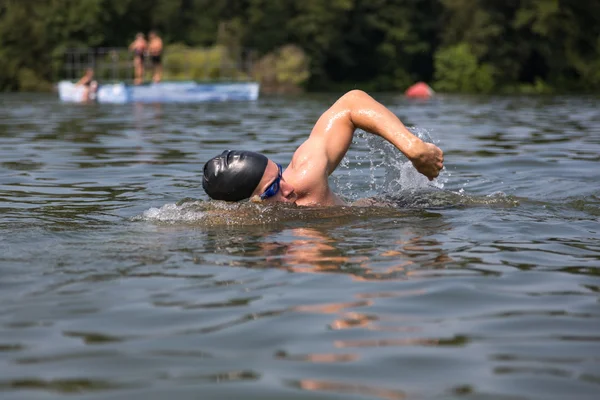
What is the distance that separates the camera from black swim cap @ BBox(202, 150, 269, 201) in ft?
21.3

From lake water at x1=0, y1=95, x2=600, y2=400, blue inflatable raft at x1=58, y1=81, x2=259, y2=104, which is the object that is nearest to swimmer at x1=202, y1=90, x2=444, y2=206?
lake water at x1=0, y1=95, x2=600, y2=400

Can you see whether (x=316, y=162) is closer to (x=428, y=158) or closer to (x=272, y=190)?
(x=272, y=190)

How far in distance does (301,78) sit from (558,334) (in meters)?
40.4

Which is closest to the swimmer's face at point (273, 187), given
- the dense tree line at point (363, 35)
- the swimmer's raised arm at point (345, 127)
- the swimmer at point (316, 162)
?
the swimmer at point (316, 162)

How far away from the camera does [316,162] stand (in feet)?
22.2

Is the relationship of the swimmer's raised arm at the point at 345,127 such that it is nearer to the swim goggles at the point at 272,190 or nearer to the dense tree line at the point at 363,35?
the swim goggles at the point at 272,190

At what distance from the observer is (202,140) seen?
14.6 m

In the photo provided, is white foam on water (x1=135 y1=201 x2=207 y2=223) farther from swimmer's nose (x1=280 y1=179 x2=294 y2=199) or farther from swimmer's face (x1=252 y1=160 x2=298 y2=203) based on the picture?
swimmer's nose (x1=280 y1=179 x2=294 y2=199)

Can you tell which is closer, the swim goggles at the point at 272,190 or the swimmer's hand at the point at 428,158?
the swimmer's hand at the point at 428,158

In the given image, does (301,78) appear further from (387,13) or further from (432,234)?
(432,234)

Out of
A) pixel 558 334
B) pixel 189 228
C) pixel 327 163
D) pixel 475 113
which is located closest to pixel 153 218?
pixel 189 228

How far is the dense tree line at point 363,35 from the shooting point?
1598 inches

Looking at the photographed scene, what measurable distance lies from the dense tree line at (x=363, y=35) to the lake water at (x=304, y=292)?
1291 inches

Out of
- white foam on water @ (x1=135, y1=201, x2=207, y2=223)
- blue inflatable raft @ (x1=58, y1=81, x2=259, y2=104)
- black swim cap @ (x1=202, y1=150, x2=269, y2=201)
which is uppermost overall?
black swim cap @ (x1=202, y1=150, x2=269, y2=201)
